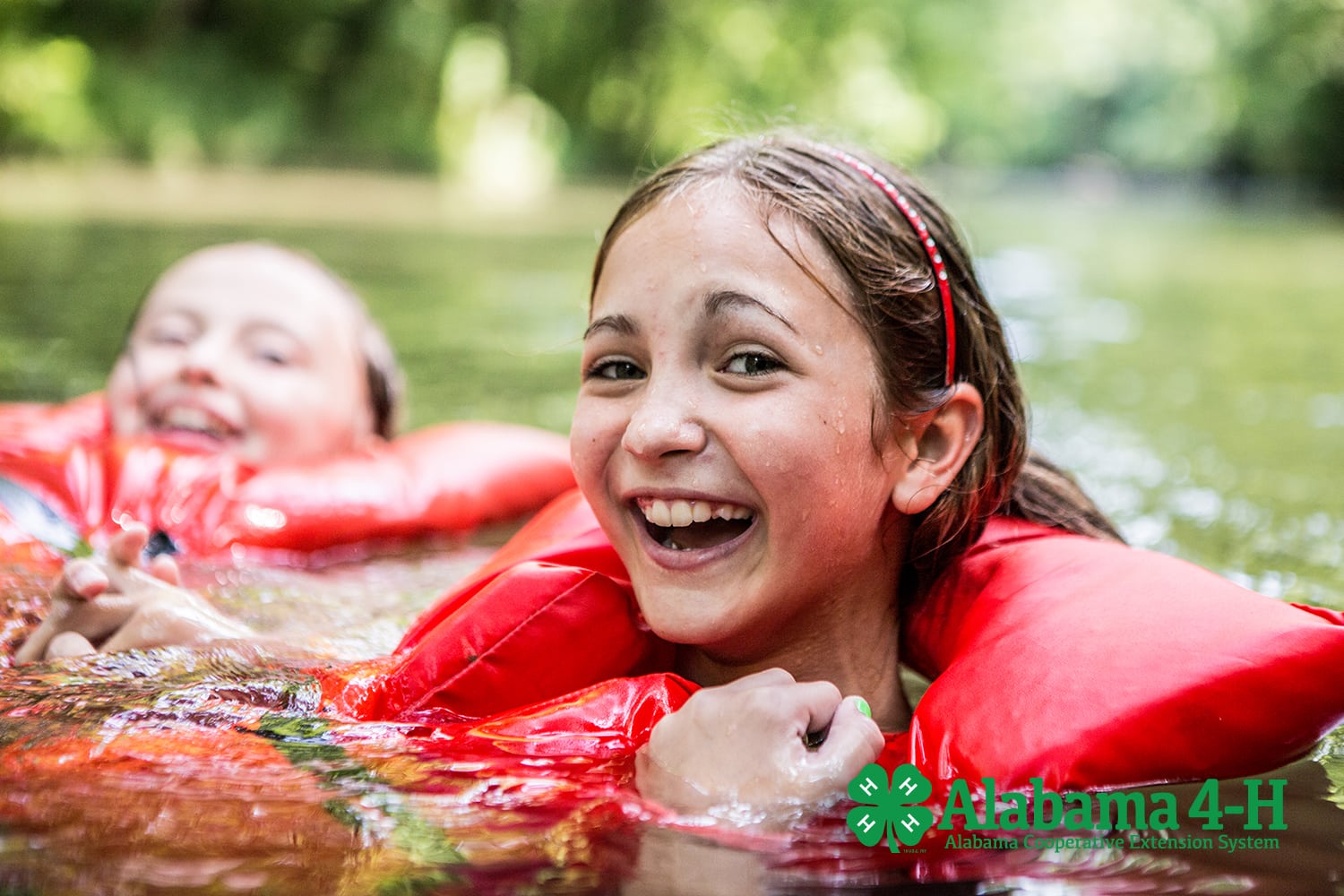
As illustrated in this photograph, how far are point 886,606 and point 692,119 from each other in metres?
1.17

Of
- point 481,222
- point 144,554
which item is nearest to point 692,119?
point 144,554

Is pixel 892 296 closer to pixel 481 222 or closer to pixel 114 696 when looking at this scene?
pixel 114 696

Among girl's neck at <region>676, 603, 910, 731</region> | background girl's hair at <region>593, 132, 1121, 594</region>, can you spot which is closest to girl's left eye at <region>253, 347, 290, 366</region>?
background girl's hair at <region>593, 132, 1121, 594</region>

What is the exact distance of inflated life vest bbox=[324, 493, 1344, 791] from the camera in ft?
6.17

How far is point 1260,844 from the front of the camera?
68.1 inches

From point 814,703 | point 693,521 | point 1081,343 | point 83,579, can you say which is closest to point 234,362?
point 83,579

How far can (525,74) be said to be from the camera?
22.7 m

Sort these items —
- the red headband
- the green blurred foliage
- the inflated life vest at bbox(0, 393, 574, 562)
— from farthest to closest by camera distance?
the green blurred foliage, the inflated life vest at bbox(0, 393, 574, 562), the red headband

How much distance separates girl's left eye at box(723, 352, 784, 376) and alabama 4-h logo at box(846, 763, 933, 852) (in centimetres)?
54

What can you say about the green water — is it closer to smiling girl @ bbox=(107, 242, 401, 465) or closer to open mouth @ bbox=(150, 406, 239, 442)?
smiling girl @ bbox=(107, 242, 401, 465)

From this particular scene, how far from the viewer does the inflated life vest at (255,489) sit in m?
3.45

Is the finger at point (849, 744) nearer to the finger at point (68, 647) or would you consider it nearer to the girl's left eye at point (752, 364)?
the girl's left eye at point (752, 364)

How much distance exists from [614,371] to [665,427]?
0.73 ft

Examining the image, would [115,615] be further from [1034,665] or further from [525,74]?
[525,74]
